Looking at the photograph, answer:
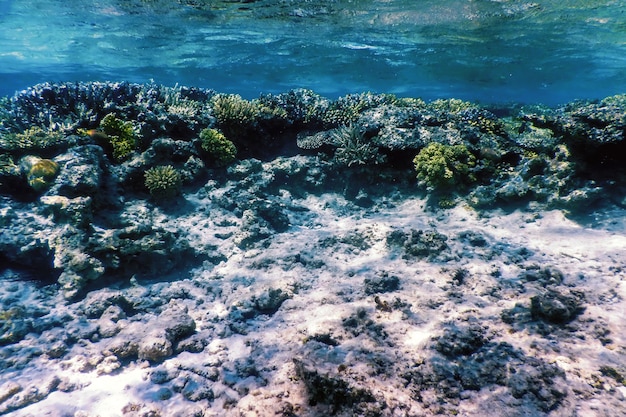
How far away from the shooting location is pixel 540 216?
255 inches

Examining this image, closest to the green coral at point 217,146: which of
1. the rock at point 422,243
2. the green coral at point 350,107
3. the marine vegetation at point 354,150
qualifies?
the marine vegetation at point 354,150

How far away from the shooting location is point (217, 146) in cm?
831

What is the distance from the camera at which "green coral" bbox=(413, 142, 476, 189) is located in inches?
290

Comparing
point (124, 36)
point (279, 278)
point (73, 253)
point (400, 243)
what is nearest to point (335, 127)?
point (400, 243)

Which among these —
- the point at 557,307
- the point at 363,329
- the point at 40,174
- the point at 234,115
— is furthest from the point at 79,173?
the point at 557,307

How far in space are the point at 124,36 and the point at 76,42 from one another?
5.00 meters

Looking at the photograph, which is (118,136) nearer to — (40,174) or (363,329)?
(40,174)

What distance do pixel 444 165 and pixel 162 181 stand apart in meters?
6.64

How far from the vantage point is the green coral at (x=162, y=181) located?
7219 mm

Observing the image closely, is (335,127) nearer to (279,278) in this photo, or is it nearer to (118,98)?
(279,278)

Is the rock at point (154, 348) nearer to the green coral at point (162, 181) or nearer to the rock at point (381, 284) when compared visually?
the rock at point (381, 284)

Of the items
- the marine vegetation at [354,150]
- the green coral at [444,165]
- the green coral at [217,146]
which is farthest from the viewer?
the green coral at [217,146]

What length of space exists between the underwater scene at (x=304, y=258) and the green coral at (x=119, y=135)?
48 mm

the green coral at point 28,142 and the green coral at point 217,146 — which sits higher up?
the green coral at point 28,142
